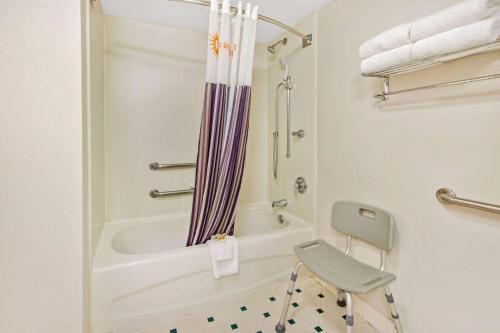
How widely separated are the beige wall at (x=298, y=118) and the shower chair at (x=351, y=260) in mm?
459

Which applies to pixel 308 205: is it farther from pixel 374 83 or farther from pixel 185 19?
pixel 185 19

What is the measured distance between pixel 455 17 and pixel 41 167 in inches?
71.5

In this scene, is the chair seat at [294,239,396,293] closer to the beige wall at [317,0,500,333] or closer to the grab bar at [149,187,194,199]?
the beige wall at [317,0,500,333]

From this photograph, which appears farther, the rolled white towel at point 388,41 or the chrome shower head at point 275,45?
the chrome shower head at point 275,45

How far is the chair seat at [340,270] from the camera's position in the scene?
110cm

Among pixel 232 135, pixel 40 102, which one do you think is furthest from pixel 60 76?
pixel 232 135

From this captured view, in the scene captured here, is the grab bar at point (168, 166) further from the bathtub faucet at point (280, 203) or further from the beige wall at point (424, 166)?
the beige wall at point (424, 166)

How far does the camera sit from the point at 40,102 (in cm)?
108

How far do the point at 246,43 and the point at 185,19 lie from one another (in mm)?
786

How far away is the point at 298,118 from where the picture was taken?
209 centimetres

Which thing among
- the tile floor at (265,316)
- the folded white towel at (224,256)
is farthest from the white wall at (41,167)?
the folded white towel at (224,256)

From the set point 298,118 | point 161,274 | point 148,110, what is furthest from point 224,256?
point 148,110

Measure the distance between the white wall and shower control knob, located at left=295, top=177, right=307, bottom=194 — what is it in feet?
5.12

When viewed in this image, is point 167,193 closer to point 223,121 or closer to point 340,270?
point 223,121
